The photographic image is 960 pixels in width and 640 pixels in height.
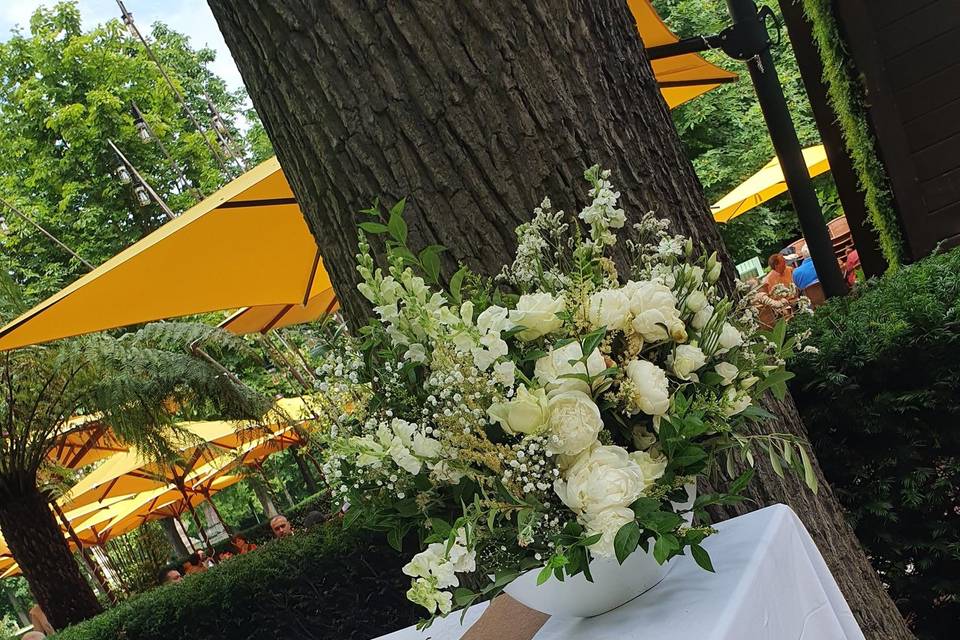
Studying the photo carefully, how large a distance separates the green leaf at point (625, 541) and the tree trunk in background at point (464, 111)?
0.91m

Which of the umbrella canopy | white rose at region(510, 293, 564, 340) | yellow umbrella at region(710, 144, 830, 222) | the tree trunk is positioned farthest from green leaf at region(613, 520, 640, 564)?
yellow umbrella at region(710, 144, 830, 222)

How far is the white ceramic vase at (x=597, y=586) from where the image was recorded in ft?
4.46

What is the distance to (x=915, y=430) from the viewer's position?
2.87m

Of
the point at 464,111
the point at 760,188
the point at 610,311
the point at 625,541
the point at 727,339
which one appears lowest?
the point at 760,188

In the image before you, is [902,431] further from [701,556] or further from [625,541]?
[625,541]

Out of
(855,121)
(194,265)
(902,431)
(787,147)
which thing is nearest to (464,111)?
(902,431)

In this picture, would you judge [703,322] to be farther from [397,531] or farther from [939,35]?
[939,35]

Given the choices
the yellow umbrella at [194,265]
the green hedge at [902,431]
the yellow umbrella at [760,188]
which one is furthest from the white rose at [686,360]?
the yellow umbrella at [760,188]

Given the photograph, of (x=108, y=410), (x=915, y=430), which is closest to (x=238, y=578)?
(x=108, y=410)

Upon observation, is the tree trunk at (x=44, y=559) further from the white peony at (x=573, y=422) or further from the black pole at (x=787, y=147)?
the white peony at (x=573, y=422)

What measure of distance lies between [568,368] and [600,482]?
0.18 metres

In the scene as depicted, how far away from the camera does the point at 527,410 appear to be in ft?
4.12

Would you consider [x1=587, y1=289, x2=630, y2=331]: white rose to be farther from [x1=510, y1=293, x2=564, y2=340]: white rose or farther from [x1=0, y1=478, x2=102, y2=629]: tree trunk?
[x1=0, y1=478, x2=102, y2=629]: tree trunk

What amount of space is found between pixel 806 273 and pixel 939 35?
21.8ft
